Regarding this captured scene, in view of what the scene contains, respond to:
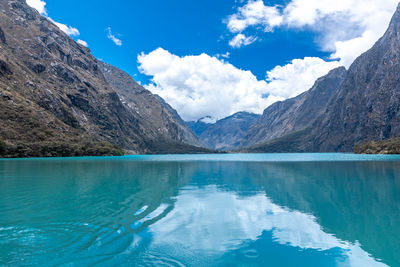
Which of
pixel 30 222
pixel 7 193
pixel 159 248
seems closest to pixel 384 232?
pixel 159 248

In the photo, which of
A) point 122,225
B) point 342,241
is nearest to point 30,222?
point 122,225

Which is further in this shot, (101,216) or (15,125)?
(15,125)

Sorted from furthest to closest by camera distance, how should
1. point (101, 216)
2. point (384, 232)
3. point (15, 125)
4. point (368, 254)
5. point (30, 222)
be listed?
point (15, 125)
point (101, 216)
point (30, 222)
point (384, 232)
point (368, 254)

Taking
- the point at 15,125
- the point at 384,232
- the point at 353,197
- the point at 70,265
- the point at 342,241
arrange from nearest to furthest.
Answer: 1. the point at 70,265
2. the point at 342,241
3. the point at 384,232
4. the point at 353,197
5. the point at 15,125

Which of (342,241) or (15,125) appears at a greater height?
(15,125)

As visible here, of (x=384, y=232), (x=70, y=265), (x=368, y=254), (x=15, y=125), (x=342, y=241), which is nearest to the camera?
(x=70, y=265)

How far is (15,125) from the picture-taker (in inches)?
7697

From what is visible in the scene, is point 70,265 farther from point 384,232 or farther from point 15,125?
point 15,125

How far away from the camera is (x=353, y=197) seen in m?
32.3

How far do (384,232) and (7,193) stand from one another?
39318mm

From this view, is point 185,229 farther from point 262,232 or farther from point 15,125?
point 15,125

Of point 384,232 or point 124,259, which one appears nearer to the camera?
point 124,259

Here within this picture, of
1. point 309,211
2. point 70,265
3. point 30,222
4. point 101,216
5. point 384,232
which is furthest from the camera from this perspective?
point 309,211

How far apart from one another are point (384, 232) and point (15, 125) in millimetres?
229606
